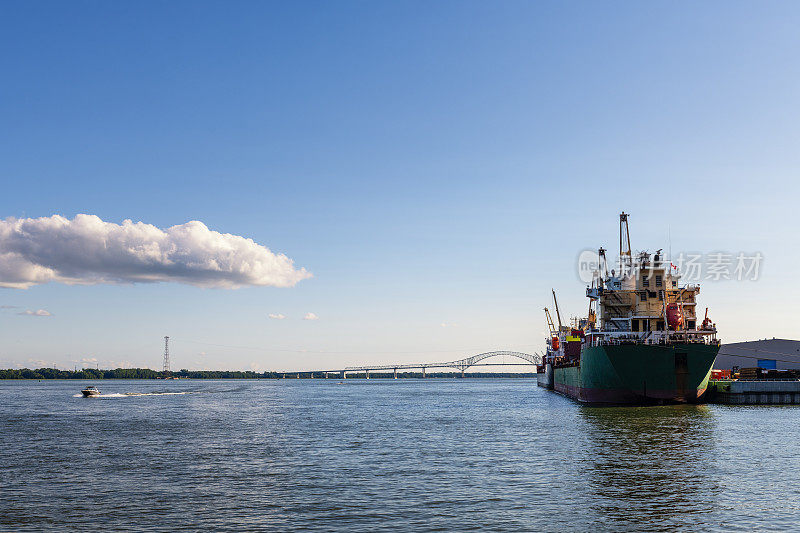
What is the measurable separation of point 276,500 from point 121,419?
59.4 metres

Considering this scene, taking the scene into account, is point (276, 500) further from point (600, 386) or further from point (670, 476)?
point (600, 386)

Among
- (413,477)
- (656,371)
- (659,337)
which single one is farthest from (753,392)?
(413,477)

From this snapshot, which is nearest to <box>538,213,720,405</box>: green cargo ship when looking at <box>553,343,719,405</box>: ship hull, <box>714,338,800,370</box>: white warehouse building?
<box>553,343,719,405</box>: ship hull

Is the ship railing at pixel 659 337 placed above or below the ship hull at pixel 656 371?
above

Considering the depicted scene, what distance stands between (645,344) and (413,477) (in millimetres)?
53024

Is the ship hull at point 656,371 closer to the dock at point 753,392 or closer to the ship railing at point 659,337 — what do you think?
the ship railing at point 659,337

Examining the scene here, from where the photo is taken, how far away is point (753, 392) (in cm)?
8906

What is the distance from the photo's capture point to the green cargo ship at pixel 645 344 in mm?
76938

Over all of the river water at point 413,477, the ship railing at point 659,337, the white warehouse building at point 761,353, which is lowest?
the river water at point 413,477

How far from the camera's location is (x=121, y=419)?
8181 centimetres

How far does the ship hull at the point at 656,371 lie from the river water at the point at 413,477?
9919 mm

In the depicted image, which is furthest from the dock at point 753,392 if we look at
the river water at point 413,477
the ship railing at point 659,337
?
the river water at point 413,477

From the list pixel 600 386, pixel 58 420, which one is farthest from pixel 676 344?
pixel 58 420

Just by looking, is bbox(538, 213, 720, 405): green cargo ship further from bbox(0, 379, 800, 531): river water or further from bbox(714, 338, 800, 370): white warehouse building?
bbox(714, 338, 800, 370): white warehouse building
